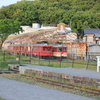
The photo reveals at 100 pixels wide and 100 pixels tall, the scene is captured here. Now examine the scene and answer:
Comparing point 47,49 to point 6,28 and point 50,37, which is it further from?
point 6,28

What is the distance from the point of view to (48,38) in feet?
135

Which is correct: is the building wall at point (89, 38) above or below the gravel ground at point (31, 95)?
above

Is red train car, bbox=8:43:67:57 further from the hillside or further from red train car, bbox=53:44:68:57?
the hillside

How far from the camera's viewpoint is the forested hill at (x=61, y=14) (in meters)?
71.6

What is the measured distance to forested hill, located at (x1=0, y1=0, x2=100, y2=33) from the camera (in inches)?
2817

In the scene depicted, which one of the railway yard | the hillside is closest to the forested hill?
the hillside

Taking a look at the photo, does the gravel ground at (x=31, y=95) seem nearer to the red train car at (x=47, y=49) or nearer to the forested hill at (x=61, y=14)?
the red train car at (x=47, y=49)

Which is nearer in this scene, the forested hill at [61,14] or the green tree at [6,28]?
the green tree at [6,28]

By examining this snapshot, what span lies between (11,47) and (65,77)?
2715 centimetres

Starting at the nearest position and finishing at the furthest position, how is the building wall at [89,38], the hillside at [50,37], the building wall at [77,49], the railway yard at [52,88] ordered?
the railway yard at [52,88] < the building wall at [77,49] < the hillside at [50,37] < the building wall at [89,38]

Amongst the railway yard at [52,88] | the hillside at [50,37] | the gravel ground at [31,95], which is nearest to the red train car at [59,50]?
the hillside at [50,37]

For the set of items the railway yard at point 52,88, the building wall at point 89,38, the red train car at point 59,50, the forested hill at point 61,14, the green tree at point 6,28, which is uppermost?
the forested hill at point 61,14

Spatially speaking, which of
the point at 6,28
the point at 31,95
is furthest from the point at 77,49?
the point at 31,95

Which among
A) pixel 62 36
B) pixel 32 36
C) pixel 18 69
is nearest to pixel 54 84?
pixel 18 69
